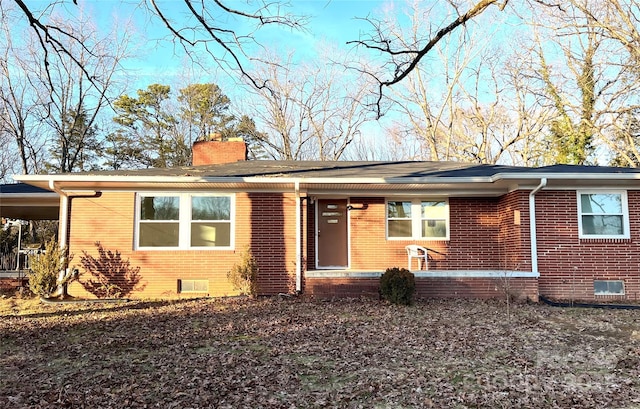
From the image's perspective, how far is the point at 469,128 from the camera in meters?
25.8

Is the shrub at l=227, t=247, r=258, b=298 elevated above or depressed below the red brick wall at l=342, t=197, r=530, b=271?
below

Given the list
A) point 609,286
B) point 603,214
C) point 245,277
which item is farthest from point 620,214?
point 245,277

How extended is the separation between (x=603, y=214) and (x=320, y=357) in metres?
7.60

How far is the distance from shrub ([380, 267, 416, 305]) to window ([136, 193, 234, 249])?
12.0ft

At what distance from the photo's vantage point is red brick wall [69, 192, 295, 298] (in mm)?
9656

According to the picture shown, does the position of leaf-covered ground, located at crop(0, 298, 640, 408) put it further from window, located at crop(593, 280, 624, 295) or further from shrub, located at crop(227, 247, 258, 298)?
window, located at crop(593, 280, 624, 295)

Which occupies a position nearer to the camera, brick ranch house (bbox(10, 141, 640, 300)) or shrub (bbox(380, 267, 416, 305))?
shrub (bbox(380, 267, 416, 305))

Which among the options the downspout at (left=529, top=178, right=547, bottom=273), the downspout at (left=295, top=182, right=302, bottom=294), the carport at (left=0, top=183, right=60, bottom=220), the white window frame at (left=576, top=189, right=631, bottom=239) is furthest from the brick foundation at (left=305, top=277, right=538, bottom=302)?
the carport at (left=0, top=183, right=60, bottom=220)

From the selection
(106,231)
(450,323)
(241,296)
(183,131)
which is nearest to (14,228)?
(183,131)

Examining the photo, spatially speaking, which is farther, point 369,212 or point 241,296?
point 369,212

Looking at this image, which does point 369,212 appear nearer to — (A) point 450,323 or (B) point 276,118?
(A) point 450,323

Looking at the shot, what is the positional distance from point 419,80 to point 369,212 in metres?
16.6

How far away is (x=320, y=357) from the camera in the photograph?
5.26 m

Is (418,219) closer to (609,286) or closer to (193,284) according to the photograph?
(609,286)
